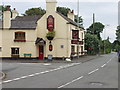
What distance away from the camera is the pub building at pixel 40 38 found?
37.1 metres

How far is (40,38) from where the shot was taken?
123 ft

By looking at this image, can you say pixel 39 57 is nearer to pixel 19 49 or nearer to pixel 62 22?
pixel 19 49

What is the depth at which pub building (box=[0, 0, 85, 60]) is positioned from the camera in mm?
37094

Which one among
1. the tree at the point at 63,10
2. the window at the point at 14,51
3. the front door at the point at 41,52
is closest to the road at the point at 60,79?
the front door at the point at 41,52

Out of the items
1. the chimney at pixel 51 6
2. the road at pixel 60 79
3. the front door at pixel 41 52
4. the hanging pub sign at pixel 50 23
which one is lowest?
the road at pixel 60 79

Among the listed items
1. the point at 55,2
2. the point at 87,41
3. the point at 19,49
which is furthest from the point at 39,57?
the point at 87,41

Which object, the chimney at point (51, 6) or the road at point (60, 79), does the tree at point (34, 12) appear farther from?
the road at point (60, 79)

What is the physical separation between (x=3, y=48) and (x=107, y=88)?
91.7ft

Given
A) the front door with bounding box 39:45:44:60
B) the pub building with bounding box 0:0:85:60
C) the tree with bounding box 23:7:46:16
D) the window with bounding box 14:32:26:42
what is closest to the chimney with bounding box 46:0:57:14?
the pub building with bounding box 0:0:85:60

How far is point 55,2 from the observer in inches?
1474

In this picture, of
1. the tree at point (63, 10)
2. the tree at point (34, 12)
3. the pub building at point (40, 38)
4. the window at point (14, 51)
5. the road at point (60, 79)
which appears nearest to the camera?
the road at point (60, 79)

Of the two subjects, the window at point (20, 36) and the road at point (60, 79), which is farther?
the window at point (20, 36)

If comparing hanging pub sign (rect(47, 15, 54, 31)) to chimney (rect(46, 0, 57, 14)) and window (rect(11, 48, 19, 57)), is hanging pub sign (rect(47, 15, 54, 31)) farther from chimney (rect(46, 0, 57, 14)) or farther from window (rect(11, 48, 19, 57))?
window (rect(11, 48, 19, 57))

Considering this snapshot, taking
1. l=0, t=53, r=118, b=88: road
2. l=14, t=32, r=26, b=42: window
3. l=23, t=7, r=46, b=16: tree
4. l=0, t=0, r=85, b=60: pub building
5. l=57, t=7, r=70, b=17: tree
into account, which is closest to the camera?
l=0, t=53, r=118, b=88: road
